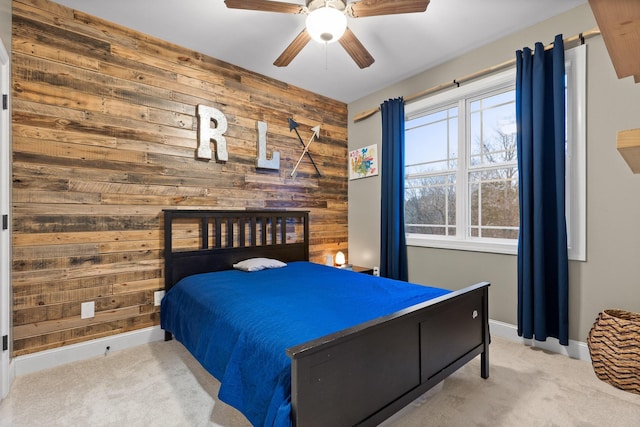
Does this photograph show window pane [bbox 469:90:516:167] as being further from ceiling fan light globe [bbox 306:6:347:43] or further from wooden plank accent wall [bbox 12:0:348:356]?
wooden plank accent wall [bbox 12:0:348:356]

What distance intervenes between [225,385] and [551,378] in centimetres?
210

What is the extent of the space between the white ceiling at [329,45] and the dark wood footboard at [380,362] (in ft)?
7.05

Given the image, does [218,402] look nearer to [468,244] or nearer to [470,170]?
[468,244]

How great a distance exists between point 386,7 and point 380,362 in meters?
2.02

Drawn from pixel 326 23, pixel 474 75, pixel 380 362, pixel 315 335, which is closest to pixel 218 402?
pixel 315 335

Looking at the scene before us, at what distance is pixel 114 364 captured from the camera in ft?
7.72

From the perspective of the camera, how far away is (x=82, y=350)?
8.02ft

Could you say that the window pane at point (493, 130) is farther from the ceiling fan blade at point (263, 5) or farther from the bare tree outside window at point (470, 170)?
the ceiling fan blade at point (263, 5)

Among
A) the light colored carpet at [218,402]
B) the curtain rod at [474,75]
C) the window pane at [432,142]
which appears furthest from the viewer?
the window pane at [432,142]

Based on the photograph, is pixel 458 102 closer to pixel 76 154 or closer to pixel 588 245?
pixel 588 245

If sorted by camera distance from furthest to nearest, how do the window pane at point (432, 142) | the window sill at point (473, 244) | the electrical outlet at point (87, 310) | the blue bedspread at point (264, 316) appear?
the window pane at point (432, 142) < the window sill at point (473, 244) < the electrical outlet at point (87, 310) < the blue bedspread at point (264, 316)

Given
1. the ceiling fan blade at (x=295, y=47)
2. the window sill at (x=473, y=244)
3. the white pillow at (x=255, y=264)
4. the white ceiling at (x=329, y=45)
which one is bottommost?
the white pillow at (x=255, y=264)

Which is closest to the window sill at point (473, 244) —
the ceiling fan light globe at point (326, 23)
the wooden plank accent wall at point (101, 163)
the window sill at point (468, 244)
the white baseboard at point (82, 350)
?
the window sill at point (468, 244)

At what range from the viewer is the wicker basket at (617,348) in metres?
1.95
